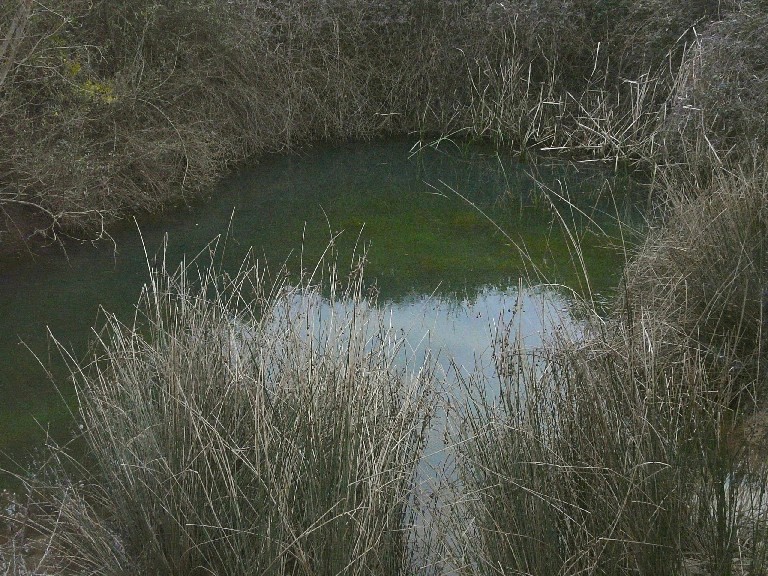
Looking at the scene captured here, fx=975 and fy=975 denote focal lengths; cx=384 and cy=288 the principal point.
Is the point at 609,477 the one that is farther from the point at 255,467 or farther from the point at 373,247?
the point at 373,247

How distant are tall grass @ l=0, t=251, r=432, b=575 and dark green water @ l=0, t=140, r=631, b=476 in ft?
3.84

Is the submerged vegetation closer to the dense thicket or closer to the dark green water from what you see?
the dense thicket

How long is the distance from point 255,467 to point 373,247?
491 cm

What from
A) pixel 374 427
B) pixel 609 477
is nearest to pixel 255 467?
pixel 374 427

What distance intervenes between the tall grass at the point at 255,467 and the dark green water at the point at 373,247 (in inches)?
46.1

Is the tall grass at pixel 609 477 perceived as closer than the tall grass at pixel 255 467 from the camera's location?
Yes

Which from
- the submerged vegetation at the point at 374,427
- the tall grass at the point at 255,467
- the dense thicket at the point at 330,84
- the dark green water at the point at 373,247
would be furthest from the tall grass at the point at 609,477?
the dense thicket at the point at 330,84

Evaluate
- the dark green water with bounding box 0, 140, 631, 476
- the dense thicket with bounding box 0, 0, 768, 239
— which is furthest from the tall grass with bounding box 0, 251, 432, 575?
the dense thicket with bounding box 0, 0, 768, 239

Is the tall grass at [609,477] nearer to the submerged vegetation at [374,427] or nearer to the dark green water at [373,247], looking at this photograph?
the submerged vegetation at [374,427]

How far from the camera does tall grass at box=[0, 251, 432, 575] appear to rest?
2.88m

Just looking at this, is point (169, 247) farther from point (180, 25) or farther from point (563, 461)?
point (563, 461)

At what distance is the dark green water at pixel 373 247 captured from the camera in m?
5.56

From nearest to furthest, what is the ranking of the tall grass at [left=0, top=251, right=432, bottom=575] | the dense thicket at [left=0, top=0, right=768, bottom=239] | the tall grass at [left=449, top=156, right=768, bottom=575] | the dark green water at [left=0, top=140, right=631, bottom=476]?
1. the tall grass at [left=449, top=156, right=768, bottom=575]
2. the tall grass at [left=0, top=251, right=432, bottom=575]
3. the dark green water at [left=0, top=140, right=631, bottom=476]
4. the dense thicket at [left=0, top=0, right=768, bottom=239]

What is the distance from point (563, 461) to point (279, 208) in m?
6.43
